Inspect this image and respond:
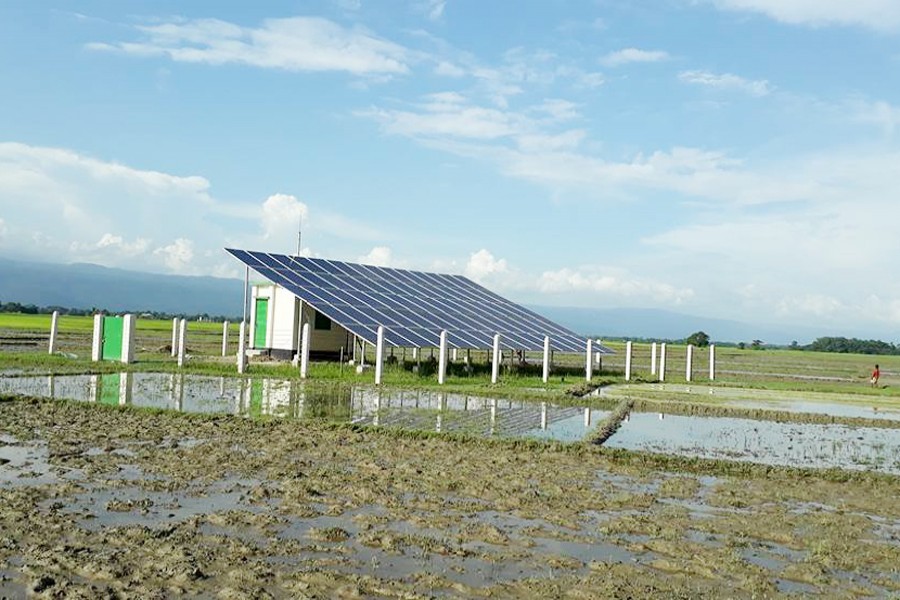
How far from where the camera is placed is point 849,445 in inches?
618

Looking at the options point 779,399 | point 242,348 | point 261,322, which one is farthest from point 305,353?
point 779,399

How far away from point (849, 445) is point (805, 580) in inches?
378

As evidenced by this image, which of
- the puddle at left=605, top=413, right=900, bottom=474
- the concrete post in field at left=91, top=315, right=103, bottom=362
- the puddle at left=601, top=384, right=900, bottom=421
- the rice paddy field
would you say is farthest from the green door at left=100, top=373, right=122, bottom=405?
the puddle at left=601, top=384, right=900, bottom=421

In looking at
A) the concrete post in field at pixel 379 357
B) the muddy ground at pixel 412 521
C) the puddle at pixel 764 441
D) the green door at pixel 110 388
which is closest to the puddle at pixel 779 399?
the puddle at pixel 764 441

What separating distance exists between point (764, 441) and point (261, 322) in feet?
64.0

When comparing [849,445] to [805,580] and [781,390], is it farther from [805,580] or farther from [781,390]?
[781,390]

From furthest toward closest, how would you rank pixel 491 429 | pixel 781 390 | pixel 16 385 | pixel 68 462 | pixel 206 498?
pixel 781 390 → pixel 16 385 → pixel 491 429 → pixel 68 462 → pixel 206 498

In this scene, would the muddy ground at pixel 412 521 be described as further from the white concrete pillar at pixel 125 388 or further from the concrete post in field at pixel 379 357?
the concrete post in field at pixel 379 357

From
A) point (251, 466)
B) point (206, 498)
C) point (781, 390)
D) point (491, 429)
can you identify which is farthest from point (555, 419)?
point (781, 390)

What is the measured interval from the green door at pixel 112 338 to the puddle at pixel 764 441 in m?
17.0

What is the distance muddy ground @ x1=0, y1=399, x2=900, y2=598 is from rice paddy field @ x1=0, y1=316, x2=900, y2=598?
0.11 ft

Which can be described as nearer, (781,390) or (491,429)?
(491,429)

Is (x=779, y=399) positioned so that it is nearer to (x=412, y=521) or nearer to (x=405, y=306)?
(x=405, y=306)

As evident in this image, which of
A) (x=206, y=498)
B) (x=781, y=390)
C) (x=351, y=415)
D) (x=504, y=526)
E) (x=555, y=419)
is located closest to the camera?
(x=504, y=526)
